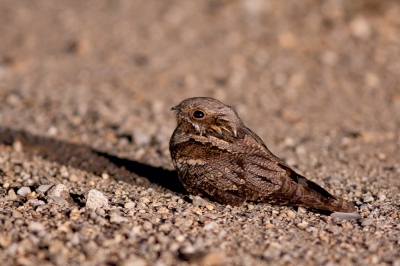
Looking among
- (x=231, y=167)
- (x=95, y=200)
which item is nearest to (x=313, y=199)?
(x=231, y=167)

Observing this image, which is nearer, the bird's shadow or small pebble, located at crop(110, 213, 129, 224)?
small pebble, located at crop(110, 213, 129, 224)

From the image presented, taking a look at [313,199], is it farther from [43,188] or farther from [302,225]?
[43,188]

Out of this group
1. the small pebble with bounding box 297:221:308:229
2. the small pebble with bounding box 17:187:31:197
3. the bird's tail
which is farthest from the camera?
the small pebble with bounding box 17:187:31:197

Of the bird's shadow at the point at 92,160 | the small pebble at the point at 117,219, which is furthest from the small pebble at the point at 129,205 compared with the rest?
the bird's shadow at the point at 92,160

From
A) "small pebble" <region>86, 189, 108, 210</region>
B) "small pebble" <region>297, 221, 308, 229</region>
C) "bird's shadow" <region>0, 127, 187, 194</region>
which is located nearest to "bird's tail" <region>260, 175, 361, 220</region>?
"small pebble" <region>297, 221, 308, 229</region>

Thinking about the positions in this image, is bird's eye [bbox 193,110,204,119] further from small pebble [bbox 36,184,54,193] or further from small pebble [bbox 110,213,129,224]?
small pebble [bbox 36,184,54,193]

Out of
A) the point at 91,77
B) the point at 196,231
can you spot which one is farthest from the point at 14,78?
the point at 196,231

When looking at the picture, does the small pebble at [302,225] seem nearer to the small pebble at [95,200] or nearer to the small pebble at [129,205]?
the small pebble at [129,205]
